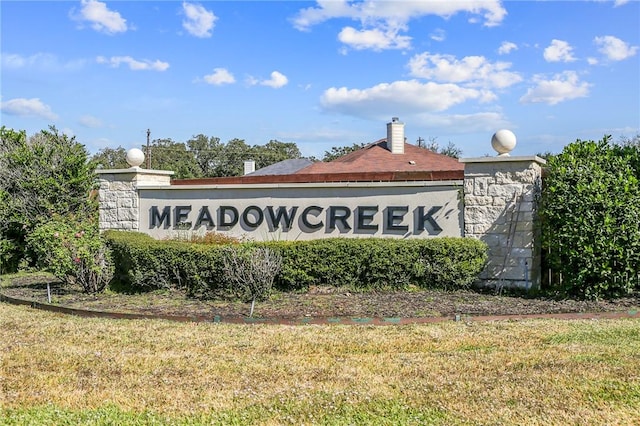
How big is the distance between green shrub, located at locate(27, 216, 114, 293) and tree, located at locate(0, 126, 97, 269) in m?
2.95

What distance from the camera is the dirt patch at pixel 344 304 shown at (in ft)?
25.7

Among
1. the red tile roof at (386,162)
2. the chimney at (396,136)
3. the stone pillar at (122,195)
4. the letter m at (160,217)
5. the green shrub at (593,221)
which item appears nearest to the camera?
the green shrub at (593,221)

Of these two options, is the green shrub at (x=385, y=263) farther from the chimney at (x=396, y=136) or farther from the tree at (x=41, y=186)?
the chimney at (x=396, y=136)

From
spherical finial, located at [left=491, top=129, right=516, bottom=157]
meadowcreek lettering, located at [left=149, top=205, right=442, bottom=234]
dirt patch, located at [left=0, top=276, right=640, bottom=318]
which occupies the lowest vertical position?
dirt patch, located at [left=0, top=276, right=640, bottom=318]

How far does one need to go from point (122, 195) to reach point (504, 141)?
26.5 feet

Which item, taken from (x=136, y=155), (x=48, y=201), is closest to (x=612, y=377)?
(x=136, y=155)

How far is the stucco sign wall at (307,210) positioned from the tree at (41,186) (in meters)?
1.69

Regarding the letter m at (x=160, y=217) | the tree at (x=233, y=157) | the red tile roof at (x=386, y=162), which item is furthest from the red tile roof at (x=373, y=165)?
the tree at (x=233, y=157)

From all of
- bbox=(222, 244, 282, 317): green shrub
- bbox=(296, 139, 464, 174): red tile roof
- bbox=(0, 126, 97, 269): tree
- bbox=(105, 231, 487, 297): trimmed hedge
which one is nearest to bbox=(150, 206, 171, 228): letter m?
bbox=(0, 126, 97, 269): tree

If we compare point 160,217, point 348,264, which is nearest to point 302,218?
point 348,264

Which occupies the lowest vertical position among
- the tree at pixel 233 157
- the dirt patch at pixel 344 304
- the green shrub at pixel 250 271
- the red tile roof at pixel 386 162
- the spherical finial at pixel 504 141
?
the dirt patch at pixel 344 304

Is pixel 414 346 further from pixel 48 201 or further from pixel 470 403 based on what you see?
pixel 48 201

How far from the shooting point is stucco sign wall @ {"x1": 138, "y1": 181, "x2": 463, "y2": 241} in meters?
10.3

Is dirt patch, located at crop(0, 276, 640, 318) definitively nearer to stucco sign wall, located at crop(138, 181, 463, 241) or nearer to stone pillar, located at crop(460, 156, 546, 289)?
stone pillar, located at crop(460, 156, 546, 289)
